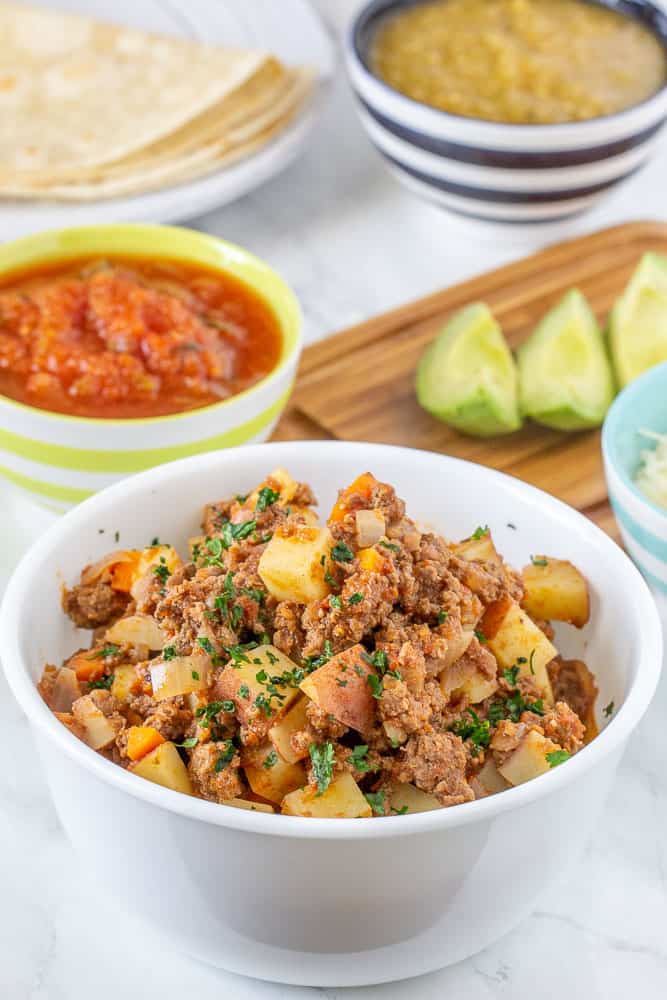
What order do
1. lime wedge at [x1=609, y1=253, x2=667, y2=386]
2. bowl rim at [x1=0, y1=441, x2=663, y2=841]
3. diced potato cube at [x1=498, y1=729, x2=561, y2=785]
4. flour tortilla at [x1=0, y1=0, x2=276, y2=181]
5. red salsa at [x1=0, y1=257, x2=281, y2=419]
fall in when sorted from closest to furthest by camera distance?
bowl rim at [x1=0, y1=441, x2=663, y2=841], diced potato cube at [x1=498, y1=729, x2=561, y2=785], red salsa at [x1=0, y1=257, x2=281, y2=419], lime wedge at [x1=609, y1=253, x2=667, y2=386], flour tortilla at [x1=0, y1=0, x2=276, y2=181]

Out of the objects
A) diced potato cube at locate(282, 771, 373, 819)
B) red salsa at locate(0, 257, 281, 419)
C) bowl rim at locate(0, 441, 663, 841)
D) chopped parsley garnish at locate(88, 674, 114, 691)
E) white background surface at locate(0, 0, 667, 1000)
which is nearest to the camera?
bowl rim at locate(0, 441, 663, 841)

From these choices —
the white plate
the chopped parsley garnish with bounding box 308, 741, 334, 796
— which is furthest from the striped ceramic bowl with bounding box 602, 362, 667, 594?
the white plate

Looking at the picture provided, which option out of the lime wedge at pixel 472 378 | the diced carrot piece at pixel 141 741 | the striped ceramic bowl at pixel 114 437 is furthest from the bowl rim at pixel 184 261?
the diced carrot piece at pixel 141 741

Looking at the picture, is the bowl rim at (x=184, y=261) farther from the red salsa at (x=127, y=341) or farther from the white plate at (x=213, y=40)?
the white plate at (x=213, y=40)

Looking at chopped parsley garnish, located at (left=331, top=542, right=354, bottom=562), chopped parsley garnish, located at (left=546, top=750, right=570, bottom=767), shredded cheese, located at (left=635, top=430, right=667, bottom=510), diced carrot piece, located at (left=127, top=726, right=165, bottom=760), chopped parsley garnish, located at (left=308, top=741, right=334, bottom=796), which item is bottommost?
shredded cheese, located at (left=635, top=430, right=667, bottom=510)

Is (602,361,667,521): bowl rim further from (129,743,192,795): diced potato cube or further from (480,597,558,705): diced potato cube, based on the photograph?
(129,743,192,795): diced potato cube

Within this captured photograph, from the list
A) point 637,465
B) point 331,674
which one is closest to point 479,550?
point 331,674

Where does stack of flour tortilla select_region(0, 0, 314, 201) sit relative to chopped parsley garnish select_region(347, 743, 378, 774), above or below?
below
